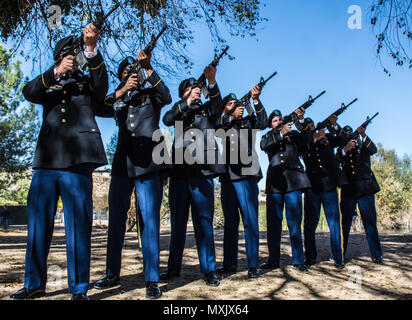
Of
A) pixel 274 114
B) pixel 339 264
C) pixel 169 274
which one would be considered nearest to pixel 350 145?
pixel 274 114

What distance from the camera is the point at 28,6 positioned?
833 centimetres

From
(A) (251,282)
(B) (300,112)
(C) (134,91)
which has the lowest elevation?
(A) (251,282)

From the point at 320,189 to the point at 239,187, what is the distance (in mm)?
2010

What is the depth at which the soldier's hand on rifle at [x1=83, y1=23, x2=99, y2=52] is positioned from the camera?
3518mm

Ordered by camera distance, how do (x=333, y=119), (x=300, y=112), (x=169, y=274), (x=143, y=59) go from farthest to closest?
1. (x=333, y=119)
2. (x=300, y=112)
3. (x=169, y=274)
4. (x=143, y=59)

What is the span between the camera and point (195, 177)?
4.69 m

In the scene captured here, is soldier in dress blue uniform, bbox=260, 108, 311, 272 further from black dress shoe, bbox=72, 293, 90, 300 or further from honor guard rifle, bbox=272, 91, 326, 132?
black dress shoe, bbox=72, 293, 90, 300

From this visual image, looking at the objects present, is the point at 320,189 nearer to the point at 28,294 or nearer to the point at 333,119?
the point at 333,119

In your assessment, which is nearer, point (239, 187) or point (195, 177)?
point (195, 177)

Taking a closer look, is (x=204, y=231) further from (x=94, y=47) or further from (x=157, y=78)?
(x=94, y=47)

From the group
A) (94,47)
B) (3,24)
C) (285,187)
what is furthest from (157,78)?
(3,24)

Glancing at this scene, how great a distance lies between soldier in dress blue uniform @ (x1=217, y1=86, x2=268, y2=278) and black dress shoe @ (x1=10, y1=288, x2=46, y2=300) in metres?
2.58
